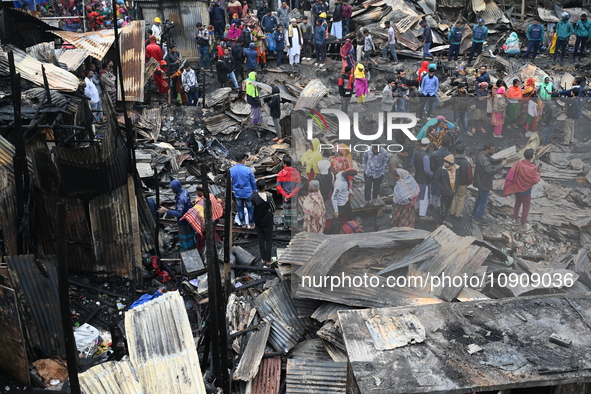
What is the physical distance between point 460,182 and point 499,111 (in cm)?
520

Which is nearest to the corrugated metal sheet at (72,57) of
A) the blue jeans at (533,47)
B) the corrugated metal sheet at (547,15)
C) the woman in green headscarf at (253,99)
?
the woman in green headscarf at (253,99)

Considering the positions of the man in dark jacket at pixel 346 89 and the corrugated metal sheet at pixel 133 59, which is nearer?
the corrugated metal sheet at pixel 133 59

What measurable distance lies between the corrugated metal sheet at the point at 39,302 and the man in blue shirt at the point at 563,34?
17.0 m

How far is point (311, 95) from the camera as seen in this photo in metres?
16.4

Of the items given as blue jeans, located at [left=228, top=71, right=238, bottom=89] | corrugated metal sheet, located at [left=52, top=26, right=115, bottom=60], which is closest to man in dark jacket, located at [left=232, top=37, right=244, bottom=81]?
blue jeans, located at [left=228, top=71, right=238, bottom=89]

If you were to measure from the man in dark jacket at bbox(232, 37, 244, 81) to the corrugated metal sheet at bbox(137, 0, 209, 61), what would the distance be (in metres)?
2.41

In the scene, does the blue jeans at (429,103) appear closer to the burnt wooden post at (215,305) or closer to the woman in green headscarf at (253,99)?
the woman in green headscarf at (253,99)

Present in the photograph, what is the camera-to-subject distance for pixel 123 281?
9.22 metres

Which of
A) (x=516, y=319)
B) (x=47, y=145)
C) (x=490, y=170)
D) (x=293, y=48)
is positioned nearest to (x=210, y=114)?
(x=293, y=48)

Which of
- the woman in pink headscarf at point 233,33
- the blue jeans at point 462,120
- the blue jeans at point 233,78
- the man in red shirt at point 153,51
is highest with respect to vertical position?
the woman in pink headscarf at point 233,33

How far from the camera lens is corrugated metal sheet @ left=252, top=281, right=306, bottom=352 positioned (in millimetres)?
7555

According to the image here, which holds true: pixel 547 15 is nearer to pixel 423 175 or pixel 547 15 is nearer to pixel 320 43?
pixel 320 43

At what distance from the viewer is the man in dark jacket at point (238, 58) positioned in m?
17.2

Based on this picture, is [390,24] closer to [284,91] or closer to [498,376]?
[284,91]
